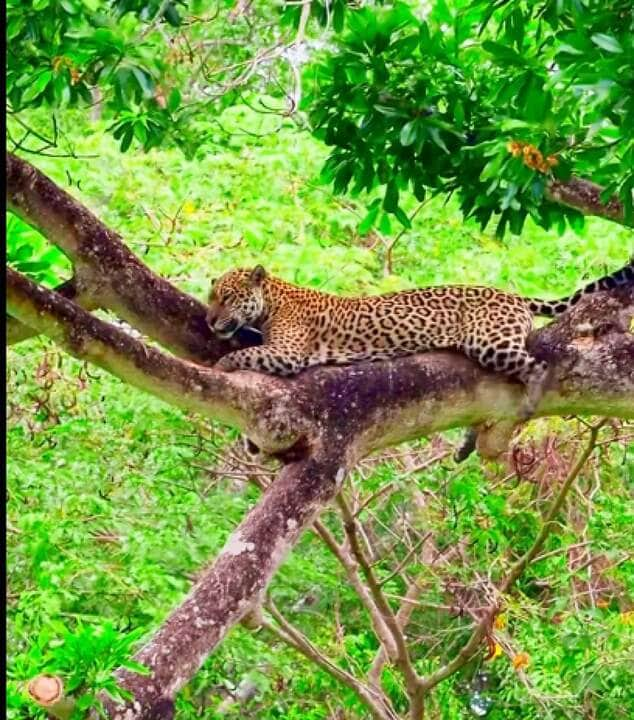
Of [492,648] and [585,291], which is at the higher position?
[585,291]

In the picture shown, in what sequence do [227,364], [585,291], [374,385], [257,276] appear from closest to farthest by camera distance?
[374,385]
[227,364]
[585,291]
[257,276]

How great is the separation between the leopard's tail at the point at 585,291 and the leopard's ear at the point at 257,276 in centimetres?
125

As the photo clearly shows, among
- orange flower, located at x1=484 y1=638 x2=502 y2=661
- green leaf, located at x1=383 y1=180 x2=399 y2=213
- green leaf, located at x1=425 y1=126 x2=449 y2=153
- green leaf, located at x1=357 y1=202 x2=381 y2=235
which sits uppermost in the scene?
green leaf, located at x1=425 y1=126 x2=449 y2=153

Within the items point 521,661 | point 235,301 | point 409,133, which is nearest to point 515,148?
point 409,133

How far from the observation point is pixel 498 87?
5246 mm

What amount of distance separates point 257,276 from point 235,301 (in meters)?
0.35

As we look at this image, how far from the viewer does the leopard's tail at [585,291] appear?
18.9 ft

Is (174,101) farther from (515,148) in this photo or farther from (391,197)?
(515,148)

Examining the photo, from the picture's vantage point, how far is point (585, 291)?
5953mm

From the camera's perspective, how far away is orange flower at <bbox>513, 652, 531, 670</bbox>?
786 centimetres

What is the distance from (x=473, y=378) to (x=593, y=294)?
0.59m

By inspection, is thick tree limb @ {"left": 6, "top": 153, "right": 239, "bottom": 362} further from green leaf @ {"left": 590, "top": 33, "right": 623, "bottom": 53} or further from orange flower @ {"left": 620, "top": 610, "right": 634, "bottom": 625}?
orange flower @ {"left": 620, "top": 610, "right": 634, "bottom": 625}

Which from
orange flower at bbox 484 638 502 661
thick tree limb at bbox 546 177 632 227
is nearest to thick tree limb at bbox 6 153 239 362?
thick tree limb at bbox 546 177 632 227

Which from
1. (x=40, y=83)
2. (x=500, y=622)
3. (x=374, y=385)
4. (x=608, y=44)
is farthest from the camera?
(x=500, y=622)
